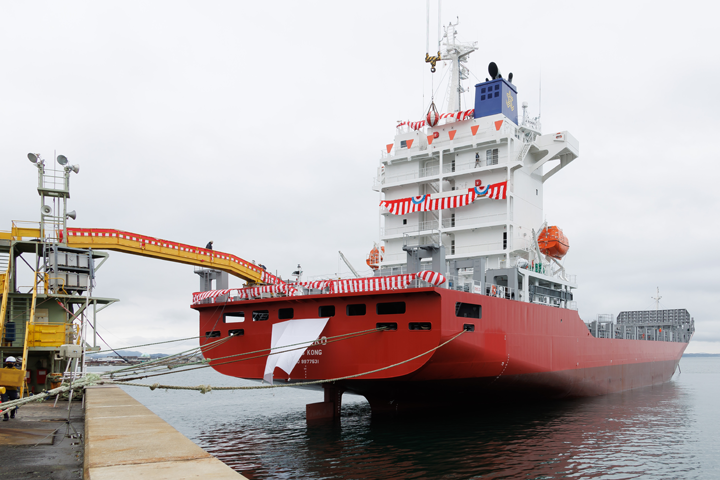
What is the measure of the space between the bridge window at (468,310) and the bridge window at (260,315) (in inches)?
252

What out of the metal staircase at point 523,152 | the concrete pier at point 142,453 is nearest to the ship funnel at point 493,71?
the metal staircase at point 523,152

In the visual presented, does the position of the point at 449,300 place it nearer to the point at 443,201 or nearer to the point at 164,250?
the point at 443,201

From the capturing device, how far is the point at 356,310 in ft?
56.9

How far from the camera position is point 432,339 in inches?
616

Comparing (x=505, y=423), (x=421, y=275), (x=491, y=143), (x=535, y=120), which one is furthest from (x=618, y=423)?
(x=535, y=120)

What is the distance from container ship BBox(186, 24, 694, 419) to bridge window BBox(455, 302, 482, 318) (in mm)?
36

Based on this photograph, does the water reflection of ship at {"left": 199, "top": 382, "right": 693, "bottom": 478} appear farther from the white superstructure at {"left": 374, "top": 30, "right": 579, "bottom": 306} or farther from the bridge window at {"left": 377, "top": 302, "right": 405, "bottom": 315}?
the white superstructure at {"left": 374, "top": 30, "right": 579, "bottom": 306}

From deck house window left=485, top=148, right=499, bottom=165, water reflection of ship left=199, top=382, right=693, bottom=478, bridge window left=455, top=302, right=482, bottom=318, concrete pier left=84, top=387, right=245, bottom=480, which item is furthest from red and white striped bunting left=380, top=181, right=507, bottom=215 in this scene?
concrete pier left=84, top=387, right=245, bottom=480

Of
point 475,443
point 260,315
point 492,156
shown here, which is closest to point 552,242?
point 492,156

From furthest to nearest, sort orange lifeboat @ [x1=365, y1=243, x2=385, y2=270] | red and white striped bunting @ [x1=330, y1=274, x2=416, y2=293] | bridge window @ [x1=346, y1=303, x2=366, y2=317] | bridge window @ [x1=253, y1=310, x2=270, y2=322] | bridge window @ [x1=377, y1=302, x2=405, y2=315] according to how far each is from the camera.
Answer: orange lifeboat @ [x1=365, y1=243, x2=385, y2=270] → bridge window @ [x1=253, y1=310, x2=270, y2=322] → bridge window @ [x1=346, y1=303, x2=366, y2=317] → bridge window @ [x1=377, y1=302, x2=405, y2=315] → red and white striped bunting @ [x1=330, y1=274, x2=416, y2=293]

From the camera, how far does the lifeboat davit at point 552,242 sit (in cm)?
2366

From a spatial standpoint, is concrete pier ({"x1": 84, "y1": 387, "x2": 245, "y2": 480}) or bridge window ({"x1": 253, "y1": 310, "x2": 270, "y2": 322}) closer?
concrete pier ({"x1": 84, "y1": 387, "x2": 245, "y2": 480})

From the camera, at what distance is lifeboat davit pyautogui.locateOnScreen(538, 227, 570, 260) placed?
23656 mm

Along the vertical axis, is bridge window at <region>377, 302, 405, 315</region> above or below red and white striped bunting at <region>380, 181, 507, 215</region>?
below
